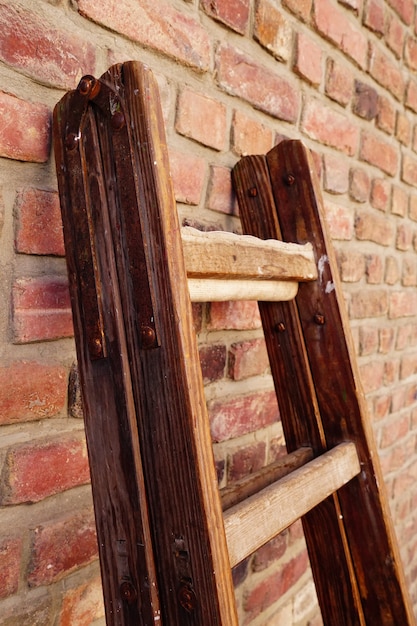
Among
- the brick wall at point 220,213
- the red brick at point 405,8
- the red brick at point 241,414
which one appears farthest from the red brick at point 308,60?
the red brick at point 241,414

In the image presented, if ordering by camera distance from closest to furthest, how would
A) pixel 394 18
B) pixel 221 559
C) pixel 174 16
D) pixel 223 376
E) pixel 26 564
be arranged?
pixel 221 559
pixel 26 564
pixel 174 16
pixel 223 376
pixel 394 18

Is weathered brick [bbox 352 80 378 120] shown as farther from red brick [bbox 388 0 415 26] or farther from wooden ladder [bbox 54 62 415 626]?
wooden ladder [bbox 54 62 415 626]

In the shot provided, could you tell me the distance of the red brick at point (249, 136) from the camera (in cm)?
98

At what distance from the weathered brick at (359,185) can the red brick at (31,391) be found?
0.87m

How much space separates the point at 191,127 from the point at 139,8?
7.1 inches

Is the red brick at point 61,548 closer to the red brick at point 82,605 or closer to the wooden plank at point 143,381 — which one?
the red brick at point 82,605

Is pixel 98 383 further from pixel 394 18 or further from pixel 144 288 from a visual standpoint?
pixel 394 18

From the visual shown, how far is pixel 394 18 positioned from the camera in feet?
4.68

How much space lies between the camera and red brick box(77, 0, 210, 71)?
74 centimetres

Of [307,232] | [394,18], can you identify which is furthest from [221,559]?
[394,18]

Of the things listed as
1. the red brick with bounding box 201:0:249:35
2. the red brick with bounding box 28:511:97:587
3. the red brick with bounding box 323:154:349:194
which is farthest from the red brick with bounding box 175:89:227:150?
the red brick with bounding box 28:511:97:587

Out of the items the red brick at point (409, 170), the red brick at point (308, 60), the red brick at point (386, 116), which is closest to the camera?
the red brick at point (308, 60)

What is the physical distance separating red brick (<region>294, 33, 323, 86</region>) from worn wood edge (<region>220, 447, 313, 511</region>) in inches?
28.3

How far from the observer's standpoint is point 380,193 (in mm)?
1455
